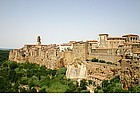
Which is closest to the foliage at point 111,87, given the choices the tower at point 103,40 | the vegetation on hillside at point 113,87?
the vegetation on hillside at point 113,87

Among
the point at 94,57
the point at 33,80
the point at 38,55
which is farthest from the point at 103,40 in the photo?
the point at 33,80

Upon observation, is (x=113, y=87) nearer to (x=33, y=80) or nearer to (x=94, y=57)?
(x=94, y=57)

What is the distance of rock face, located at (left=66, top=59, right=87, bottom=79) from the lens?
3.21 metres

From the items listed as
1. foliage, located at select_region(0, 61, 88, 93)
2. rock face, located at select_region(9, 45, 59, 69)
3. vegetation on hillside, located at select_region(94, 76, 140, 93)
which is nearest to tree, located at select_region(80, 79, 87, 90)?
foliage, located at select_region(0, 61, 88, 93)

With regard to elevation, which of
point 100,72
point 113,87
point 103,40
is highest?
point 103,40

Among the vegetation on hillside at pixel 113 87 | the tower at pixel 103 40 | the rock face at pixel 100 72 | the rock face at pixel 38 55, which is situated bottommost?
the vegetation on hillside at pixel 113 87

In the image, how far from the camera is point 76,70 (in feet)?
10.5

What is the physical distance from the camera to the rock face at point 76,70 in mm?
3207

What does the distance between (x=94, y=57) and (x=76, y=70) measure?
0.92ft

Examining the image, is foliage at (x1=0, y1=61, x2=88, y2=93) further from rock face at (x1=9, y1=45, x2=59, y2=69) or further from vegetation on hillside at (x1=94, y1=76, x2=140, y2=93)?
vegetation on hillside at (x1=94, y1=76, x2=140, y2=93)

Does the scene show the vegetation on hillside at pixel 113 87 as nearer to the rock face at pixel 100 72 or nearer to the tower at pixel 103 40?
the rock face at pixel 100 72
